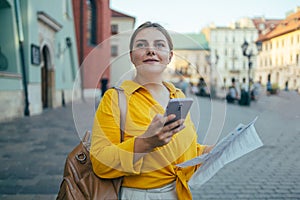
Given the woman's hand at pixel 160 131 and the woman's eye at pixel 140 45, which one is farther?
the woman's eye at pixel 140 45

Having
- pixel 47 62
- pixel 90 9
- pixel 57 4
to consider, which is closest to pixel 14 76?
pixel 47 62

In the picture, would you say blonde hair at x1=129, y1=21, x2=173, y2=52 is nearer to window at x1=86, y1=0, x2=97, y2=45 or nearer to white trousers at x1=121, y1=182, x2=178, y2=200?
white trousers at x1=121, y1=182, x2=178, y2=200

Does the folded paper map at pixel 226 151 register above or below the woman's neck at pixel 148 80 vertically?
below

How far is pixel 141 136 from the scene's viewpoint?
3.62 feet

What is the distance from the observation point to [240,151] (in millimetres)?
1255

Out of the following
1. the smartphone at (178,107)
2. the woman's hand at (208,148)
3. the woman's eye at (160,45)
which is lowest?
the woman's hand at (208,148)

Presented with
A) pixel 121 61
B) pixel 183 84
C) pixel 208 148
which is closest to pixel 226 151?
pixel 208 148

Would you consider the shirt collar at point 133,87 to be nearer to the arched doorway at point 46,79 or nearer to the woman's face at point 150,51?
the woman's face at point 150,51

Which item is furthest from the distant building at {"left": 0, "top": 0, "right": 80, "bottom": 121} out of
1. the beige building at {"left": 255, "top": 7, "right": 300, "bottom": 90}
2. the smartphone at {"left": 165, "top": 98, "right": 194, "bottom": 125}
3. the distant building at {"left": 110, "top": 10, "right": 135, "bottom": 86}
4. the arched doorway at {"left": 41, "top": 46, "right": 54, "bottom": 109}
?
the smartphone at {"left": 165, "top": 98, "right": 194, "bottom": 125}

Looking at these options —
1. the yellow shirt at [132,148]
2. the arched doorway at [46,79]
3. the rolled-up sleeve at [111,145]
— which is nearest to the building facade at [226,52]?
the yellow shirt at [132,148]

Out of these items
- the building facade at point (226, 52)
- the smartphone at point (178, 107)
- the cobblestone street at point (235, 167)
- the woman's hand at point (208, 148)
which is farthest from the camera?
the cobblestone street at point (235, 167)

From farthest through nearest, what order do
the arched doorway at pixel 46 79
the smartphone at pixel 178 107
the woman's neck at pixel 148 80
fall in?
the arched doorway at pixel 46 79 → the woman's neck at pixel 148 80 → the smartphone at pixel 178 107

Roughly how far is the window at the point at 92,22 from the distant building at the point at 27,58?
10.2m

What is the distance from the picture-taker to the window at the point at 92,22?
26.6 metres
